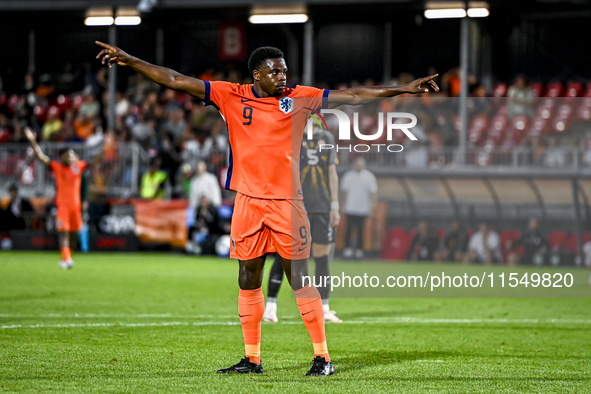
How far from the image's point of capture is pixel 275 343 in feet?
24.2

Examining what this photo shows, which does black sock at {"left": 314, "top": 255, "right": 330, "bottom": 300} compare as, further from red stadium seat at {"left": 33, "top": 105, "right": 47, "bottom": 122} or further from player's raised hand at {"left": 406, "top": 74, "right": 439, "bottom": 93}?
red stadium seat at {"left": 33, "top": 105, "right": 47, "bottom": 122}

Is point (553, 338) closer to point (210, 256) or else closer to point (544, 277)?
point (544, 277)

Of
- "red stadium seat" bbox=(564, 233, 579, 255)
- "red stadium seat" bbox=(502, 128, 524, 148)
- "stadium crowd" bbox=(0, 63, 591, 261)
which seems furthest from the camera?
"red stadium seat" bbox=(502, 128, 524, 148)

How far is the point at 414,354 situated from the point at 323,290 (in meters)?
2.37

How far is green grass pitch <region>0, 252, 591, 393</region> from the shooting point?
5.53 metres

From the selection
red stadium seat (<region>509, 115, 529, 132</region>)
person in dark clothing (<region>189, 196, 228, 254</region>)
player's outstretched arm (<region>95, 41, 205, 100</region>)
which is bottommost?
person in dark clothing (<region>189, 196, 228, 254</region>)

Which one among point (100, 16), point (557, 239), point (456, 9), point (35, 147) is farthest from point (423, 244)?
point (100, 16)

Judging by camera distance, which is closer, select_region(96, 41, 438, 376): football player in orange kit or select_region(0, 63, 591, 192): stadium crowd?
select_region(96, 41, 438, 376): football player in orange kit

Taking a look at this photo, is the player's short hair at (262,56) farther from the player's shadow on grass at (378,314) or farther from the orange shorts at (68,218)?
the orange shorts at (68,218)

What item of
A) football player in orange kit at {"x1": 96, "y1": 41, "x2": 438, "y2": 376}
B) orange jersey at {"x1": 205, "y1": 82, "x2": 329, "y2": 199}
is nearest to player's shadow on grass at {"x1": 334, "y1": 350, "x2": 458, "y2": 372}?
football player in orange kit at {"x1": 96, "y1": 41, "x2": 438, "y2": 376}

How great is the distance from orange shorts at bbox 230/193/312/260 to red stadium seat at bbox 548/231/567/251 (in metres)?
8.95

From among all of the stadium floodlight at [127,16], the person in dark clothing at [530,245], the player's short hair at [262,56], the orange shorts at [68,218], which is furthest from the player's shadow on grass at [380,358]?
A: the stadium floodlight at [127,16]

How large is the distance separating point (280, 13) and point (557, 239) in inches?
523

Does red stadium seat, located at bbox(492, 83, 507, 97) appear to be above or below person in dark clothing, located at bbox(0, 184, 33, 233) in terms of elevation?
above
